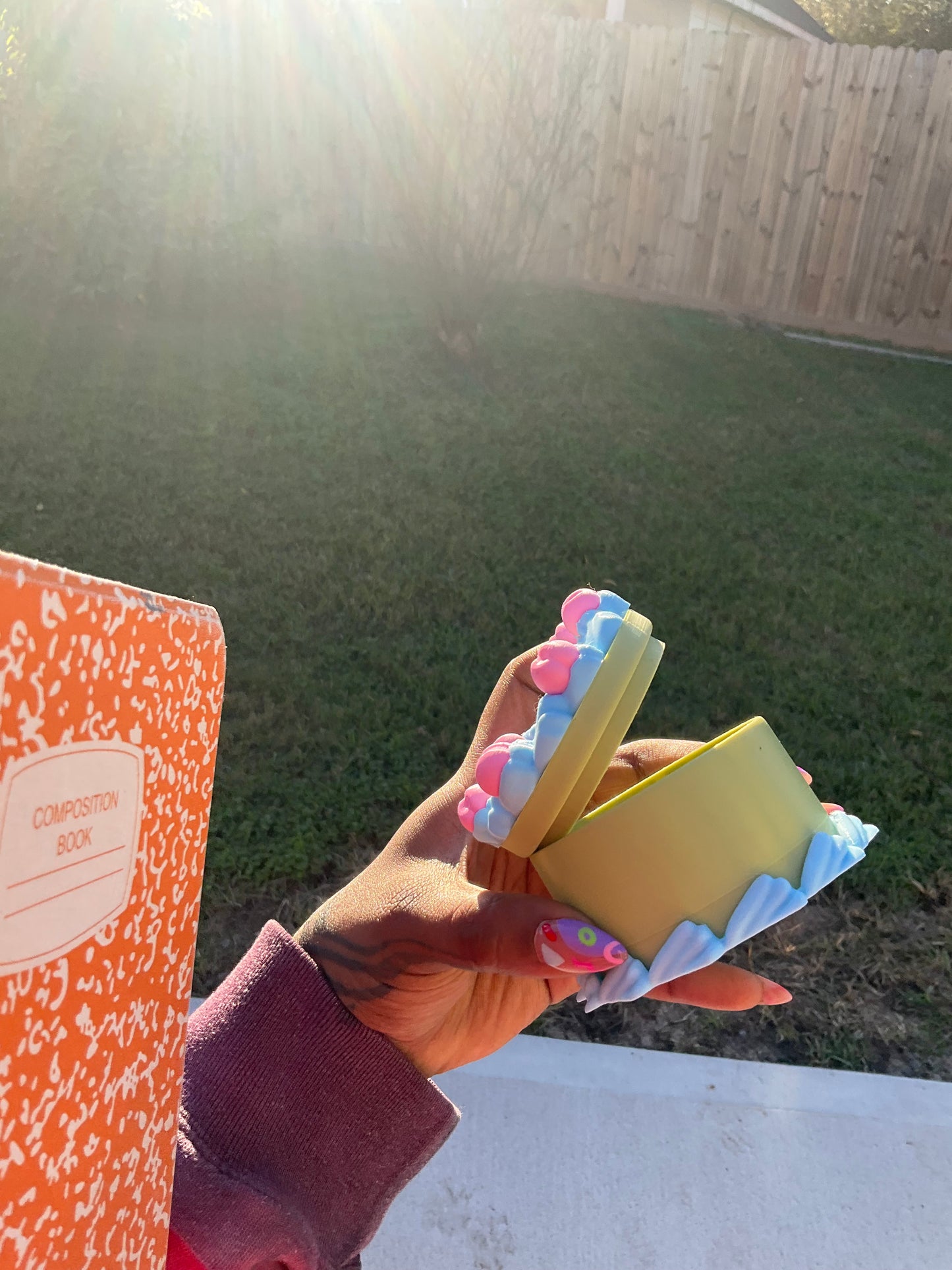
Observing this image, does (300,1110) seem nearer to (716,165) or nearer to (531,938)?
(531,938)

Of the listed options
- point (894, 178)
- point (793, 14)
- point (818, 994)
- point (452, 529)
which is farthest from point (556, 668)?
point (793, 14)

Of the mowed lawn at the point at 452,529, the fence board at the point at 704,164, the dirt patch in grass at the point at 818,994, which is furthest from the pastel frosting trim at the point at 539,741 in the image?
the fence board at the point at 704,164

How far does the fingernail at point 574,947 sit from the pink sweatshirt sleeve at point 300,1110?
41 centimetres

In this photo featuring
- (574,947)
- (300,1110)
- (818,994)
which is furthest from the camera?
(818,994)

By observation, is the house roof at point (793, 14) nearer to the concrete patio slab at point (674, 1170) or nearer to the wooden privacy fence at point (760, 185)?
the wooden privacy fence at point (760, 185)

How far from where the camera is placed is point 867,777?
2.96 m

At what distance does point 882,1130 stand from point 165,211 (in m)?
5.31

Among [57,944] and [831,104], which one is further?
[831,104]

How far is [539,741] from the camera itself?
0.90 m

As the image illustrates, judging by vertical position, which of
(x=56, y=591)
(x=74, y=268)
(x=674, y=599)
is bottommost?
(x=674, y=599)

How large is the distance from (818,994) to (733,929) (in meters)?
1.65

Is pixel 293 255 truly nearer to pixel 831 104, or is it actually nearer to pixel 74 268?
pixel 74 268

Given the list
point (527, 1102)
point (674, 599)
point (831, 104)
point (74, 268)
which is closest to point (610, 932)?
point (527, 1102)

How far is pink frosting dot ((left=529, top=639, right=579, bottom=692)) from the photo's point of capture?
91cm
